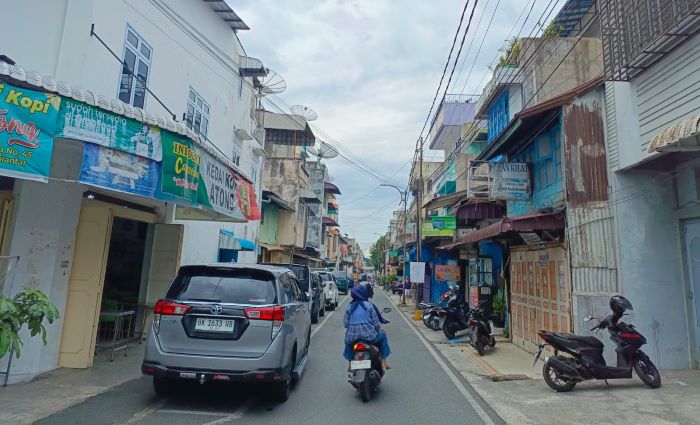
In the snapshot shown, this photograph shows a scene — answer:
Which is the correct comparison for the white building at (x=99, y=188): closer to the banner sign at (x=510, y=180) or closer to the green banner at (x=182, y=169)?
the green banner at (x=182, y=169)

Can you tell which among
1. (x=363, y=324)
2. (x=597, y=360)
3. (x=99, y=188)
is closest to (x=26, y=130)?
(x=99, y=188)

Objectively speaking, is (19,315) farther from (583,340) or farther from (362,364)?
(583,340)

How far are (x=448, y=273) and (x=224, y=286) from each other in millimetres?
15278

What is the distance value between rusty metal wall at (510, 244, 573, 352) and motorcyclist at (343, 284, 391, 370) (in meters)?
4.30

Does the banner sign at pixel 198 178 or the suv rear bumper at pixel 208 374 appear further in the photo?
the banner sign at pixel 198 178

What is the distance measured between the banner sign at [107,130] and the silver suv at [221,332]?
2107mm

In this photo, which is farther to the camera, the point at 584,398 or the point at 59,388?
the point at 584,398

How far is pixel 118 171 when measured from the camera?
249 inches

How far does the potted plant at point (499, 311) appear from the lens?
14.3 meters

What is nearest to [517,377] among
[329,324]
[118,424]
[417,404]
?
[417,404]

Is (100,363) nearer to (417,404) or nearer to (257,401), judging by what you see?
(257,401)

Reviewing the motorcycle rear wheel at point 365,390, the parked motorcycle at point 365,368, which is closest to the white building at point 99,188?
the parked motorcycle at point 365,368

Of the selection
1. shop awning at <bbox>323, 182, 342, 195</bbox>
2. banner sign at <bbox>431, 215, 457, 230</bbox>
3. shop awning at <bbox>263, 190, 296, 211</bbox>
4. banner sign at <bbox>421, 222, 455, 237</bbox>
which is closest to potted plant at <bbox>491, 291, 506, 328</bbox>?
banner sign at <bbox>431, 215, 457, 230</bbox>

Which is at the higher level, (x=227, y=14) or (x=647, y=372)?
(x=227, y=14)
